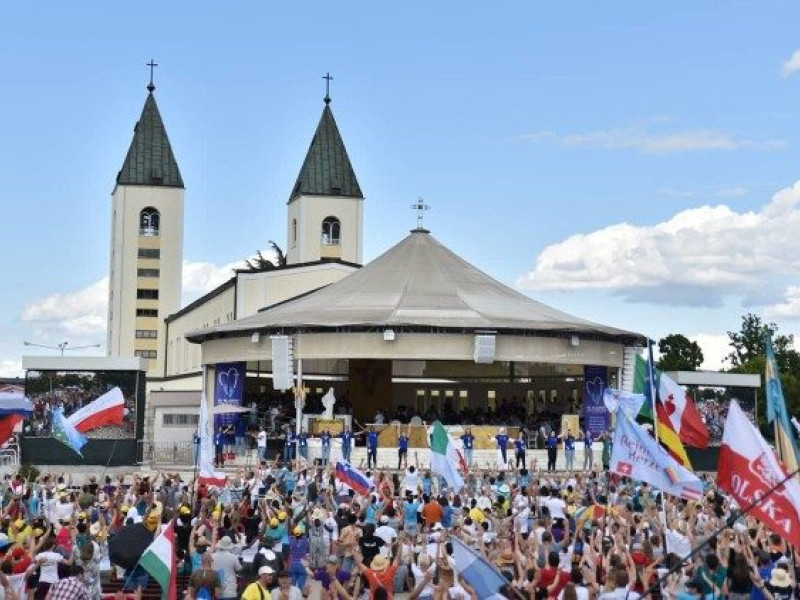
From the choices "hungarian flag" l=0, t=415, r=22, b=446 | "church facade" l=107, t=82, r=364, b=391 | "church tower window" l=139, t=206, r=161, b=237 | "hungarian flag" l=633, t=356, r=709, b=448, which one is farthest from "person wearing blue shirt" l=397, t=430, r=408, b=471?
"church tower window" l=139, t=206, r=161, b=237

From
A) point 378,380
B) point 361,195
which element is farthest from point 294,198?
point 378,380

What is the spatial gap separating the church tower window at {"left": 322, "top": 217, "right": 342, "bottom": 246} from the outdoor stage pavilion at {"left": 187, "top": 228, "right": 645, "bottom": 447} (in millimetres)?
22230

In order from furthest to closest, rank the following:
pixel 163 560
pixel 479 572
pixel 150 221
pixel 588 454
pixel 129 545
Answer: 1. pixel 150 221
2. pixel 588 454
3. pixel 129 545
4. pixel 163 560
5. pixel 479 572

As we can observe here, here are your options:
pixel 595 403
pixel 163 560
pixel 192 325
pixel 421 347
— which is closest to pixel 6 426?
pixel 163 560

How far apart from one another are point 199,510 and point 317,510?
2309mm

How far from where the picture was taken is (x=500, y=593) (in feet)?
35.2

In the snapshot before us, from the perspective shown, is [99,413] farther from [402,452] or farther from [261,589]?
[402,452]

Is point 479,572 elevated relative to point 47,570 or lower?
elevated

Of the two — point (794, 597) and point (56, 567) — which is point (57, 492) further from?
point (794, 597)

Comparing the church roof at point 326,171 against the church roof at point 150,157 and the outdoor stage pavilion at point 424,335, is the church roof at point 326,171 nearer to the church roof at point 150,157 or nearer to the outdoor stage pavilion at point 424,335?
the church roof at point 150,157

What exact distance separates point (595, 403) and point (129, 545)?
100 ft

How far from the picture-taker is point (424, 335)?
145 ft

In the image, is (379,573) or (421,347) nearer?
(379,573)

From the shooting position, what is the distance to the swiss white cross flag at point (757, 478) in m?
11.3
